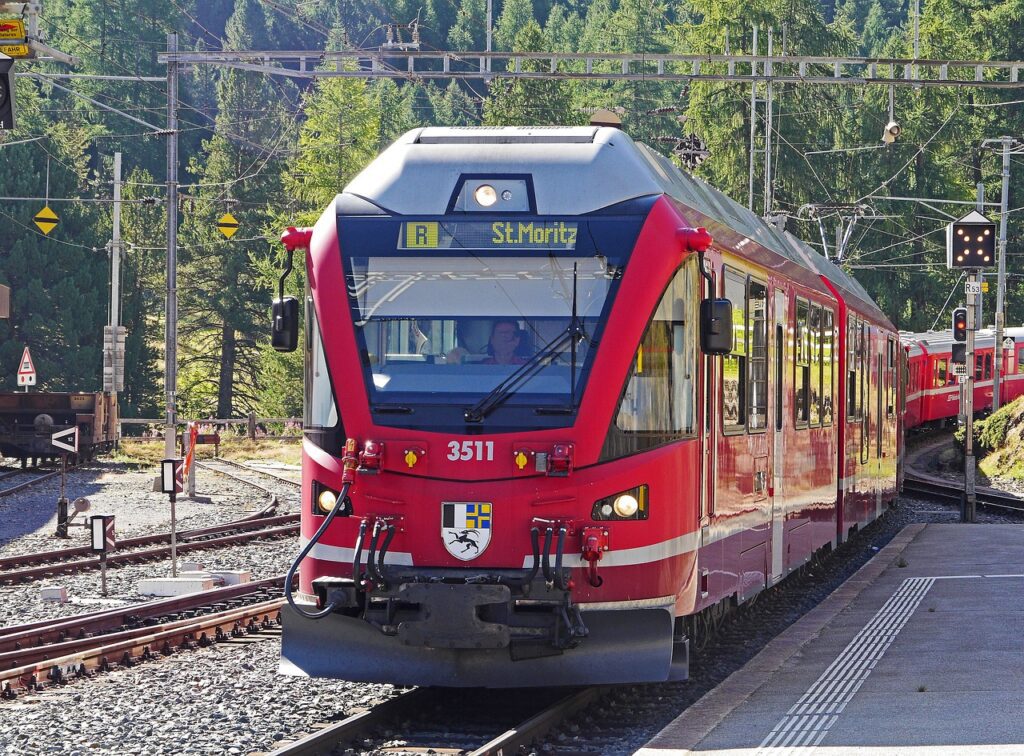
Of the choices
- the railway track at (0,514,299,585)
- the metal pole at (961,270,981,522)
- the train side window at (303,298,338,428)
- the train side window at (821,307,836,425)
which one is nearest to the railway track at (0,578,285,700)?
the train side window at (303,298,338,428)

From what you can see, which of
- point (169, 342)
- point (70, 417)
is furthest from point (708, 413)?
point (70, 417)

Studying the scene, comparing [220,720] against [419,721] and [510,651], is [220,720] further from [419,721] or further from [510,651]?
[510,651]

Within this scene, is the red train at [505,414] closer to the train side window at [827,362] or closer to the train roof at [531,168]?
the train roof at [531,168]

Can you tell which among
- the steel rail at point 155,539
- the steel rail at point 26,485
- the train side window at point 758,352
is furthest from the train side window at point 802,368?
the steel rail at point 26,485

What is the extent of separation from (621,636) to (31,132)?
7059 cm

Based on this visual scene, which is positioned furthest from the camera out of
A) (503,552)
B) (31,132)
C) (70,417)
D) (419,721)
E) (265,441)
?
(31,132)

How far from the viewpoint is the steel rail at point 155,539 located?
19641mm

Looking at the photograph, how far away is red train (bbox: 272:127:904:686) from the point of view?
9383mm

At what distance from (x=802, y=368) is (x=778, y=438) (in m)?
1.34

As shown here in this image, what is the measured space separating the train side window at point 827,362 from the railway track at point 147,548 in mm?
8325

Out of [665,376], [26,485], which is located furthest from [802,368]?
[26,485]

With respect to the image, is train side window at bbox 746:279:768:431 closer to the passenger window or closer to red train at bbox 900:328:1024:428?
the passenger window

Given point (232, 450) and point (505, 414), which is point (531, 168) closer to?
point (505, 414)

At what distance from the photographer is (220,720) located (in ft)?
32.3
